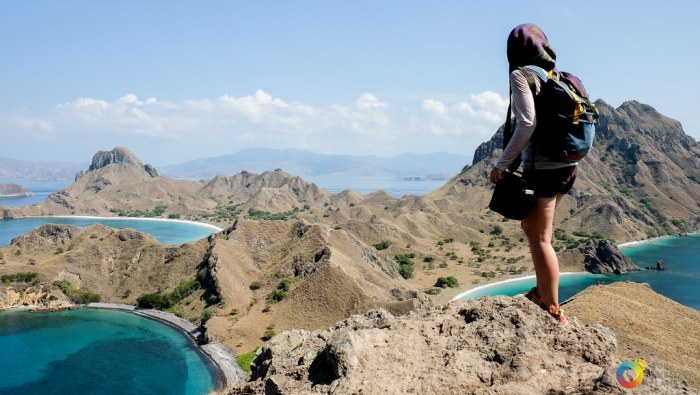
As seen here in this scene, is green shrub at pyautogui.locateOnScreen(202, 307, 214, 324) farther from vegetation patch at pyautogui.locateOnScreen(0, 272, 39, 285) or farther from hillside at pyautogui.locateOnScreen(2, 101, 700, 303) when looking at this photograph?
hillside at pyautogui.locateOnScreen(2, 101, 700, 303)

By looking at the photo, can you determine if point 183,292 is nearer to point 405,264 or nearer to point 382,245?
point 405,264

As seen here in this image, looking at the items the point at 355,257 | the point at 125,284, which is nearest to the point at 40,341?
the point at 125,284

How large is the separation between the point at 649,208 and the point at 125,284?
15357 cm

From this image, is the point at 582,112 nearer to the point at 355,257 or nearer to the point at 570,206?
the point at 355,257

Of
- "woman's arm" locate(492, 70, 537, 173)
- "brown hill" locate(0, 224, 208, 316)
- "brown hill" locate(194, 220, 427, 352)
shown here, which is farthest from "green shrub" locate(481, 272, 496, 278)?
"woman's arm" locate(492, 70, 537, 173)

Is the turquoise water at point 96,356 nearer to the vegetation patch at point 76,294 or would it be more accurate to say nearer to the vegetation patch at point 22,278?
the vegetation patch at point 76,294

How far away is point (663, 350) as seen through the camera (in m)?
14.7

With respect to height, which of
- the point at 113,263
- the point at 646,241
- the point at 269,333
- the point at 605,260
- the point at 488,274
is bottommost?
the point at 646,241

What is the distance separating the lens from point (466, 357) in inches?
244

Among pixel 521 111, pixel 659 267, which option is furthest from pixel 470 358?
pixel 659 267

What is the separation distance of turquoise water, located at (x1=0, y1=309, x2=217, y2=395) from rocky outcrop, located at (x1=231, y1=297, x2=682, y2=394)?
3821 centimetres

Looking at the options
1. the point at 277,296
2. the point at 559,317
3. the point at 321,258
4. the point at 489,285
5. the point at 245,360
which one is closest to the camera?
the point at 559,317

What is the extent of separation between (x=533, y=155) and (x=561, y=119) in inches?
21.0

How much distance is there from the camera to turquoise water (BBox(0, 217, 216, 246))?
470 feet
